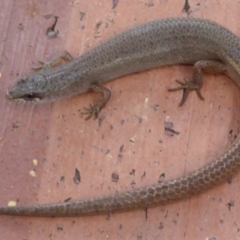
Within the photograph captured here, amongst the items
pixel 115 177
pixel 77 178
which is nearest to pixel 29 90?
pixel 77 178

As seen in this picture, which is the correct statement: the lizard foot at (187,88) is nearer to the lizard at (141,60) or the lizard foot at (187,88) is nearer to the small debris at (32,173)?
the lizard at (141,60)

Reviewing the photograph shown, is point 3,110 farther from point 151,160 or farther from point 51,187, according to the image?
point 151,160

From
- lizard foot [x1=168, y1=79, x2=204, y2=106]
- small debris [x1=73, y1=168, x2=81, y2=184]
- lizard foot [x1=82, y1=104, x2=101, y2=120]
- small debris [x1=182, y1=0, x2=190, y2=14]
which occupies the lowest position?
small debris [x1=73, y1=168, x2=81, y2=184]

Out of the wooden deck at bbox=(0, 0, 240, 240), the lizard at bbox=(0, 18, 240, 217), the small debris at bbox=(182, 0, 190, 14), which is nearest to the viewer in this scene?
the wooden deck at bbox=(0, 0, 240, 240)

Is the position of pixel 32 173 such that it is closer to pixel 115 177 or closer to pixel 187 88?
pixel 115 177

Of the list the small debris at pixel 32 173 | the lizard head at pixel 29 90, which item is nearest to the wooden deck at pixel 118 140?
the small debris at pixel 32 173

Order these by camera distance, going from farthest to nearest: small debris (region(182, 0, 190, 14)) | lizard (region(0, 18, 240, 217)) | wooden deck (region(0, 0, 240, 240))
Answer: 1. small debris (region(182, 0, 190, 14))
2. lizard (region(0, 18, 240, 217))
3. wooden deck (region(0, 0, 240, 240))

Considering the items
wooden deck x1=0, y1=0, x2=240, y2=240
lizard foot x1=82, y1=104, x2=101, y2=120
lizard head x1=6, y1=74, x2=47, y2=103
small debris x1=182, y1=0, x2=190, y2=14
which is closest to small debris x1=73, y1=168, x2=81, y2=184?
wooden deck x1=0, y1=0, x2=240, y2=240

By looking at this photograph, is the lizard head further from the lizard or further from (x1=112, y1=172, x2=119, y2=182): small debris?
(x1=112, y1=172, x2=119, y2=182): small debris
